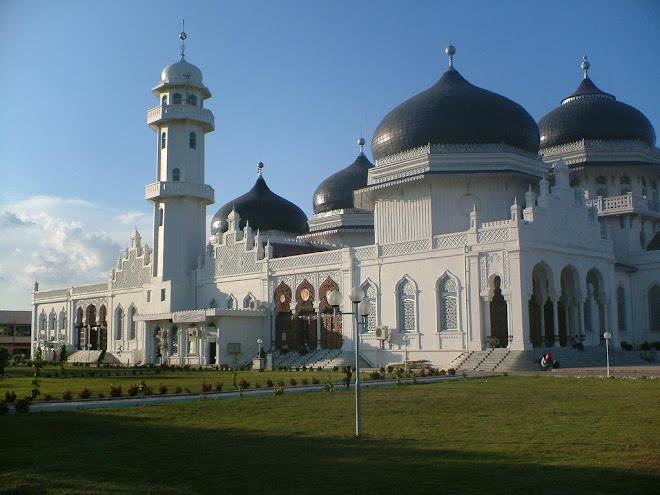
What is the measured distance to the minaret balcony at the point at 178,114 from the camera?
44.6 meters

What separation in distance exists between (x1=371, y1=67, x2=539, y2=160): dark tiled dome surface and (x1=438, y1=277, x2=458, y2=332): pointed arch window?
7418mm

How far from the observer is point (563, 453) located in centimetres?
933

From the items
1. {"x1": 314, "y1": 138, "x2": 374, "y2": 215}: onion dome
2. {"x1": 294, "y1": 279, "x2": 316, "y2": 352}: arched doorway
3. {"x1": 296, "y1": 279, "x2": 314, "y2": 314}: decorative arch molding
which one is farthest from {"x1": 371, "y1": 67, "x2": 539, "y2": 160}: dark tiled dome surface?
{"x1": 314, "y1": 138, "x2": 374, "y2": 215}: onion dome

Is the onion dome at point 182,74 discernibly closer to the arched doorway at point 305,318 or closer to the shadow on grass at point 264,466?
the arched doorway at point 305,318

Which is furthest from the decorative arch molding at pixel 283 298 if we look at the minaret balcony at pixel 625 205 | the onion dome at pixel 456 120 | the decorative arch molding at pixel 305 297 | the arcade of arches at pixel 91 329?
the arcade of arches at pixel 91 329

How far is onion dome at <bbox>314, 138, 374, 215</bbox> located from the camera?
49875 millimetres

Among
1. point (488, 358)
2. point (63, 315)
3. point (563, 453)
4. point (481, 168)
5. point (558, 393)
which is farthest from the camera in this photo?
point (63, 315)

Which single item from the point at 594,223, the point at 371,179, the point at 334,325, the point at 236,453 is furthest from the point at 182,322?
the point at 236,453

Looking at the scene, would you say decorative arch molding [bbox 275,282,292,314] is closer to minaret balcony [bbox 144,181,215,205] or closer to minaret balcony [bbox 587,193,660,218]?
minaret balcony [bbox 144,181,215,205]

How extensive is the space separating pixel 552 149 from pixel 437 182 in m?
12.3

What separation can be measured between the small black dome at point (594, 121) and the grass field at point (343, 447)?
29373 millimetres

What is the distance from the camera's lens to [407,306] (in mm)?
33719

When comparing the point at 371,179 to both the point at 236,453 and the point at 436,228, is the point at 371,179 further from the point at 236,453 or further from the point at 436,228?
the point at 236,453

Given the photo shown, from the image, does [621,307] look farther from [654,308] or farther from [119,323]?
[119,323]
